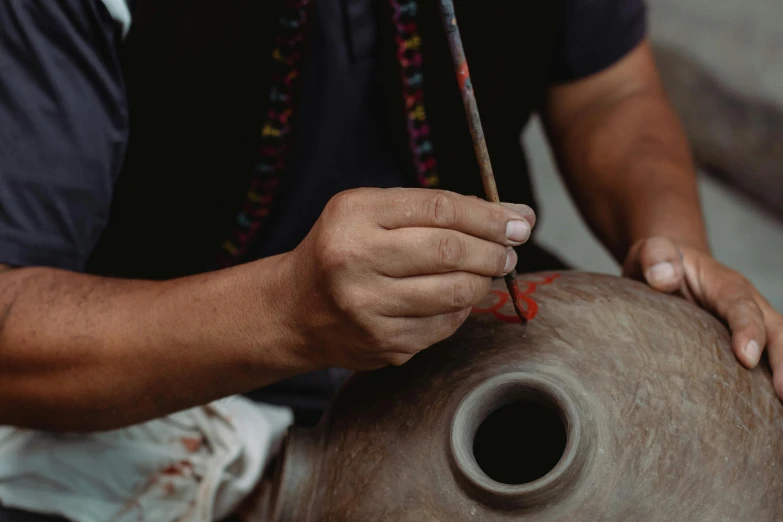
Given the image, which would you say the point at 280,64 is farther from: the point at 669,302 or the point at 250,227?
the point at 669,302

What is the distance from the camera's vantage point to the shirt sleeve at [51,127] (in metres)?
1.12

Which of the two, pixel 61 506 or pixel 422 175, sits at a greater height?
pixel 422 175

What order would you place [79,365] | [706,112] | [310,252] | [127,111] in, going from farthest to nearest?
[706,112] → [127,111] → [79,365] → [310,252]

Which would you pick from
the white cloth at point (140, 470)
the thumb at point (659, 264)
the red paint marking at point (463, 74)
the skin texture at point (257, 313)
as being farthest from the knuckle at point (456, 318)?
the white cloth at point (140, 470)

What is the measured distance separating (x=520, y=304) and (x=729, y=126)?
253 cm

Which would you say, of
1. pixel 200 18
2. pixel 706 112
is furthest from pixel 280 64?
pixel 706 112

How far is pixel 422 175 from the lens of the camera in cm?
147

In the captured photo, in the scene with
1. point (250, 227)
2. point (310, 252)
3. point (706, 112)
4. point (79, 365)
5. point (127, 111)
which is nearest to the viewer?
point (310, 252)

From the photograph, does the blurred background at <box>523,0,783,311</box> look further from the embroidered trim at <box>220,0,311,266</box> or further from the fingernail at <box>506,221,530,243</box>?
the fingernail at <box>506,221,530,243</box>

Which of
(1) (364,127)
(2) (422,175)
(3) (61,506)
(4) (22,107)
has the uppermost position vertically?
(4) (22,107)

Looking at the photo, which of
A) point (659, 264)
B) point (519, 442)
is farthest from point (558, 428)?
point (659, 264)

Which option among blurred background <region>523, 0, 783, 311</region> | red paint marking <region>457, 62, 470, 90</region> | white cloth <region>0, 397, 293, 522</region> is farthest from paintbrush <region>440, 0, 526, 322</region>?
blurred background <region>523, 0, 783, 311</region>

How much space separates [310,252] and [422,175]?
1.93ft

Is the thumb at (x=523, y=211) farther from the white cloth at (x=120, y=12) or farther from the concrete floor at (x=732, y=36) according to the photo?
the concrete floor at (x=732, y=36)
